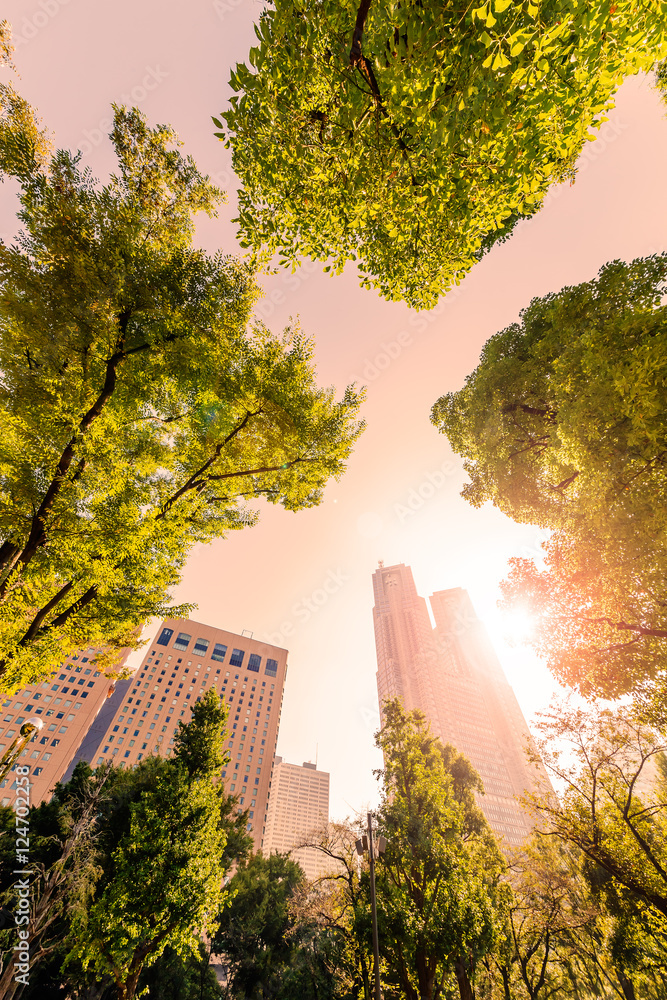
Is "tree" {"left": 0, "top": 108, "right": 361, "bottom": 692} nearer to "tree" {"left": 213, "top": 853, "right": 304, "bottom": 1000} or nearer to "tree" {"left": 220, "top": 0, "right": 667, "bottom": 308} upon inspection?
"tree" {"left": 220, "top": 0, "right": 667, "bottom": 308}

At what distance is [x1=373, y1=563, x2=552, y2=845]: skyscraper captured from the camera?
99.9 meters

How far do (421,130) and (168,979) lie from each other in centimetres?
3301

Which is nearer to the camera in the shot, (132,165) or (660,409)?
(660,409)

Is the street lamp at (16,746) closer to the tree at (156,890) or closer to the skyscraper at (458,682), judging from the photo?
the tree at (156,890)

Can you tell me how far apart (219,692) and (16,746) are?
263 feet

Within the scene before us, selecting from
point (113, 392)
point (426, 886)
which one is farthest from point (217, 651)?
point (113, 392)

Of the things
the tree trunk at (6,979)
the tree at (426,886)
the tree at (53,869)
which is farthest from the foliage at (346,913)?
the tree trunk at (6,979)

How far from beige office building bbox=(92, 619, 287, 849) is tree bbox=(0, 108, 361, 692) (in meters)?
68.7

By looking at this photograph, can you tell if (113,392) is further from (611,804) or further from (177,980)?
(177,980)

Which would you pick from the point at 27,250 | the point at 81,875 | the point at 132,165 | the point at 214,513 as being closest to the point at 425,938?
the point at 81,875

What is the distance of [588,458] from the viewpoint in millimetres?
5598

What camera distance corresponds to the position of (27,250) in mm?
5785

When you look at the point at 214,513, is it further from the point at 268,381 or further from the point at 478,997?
the point at 478,997
